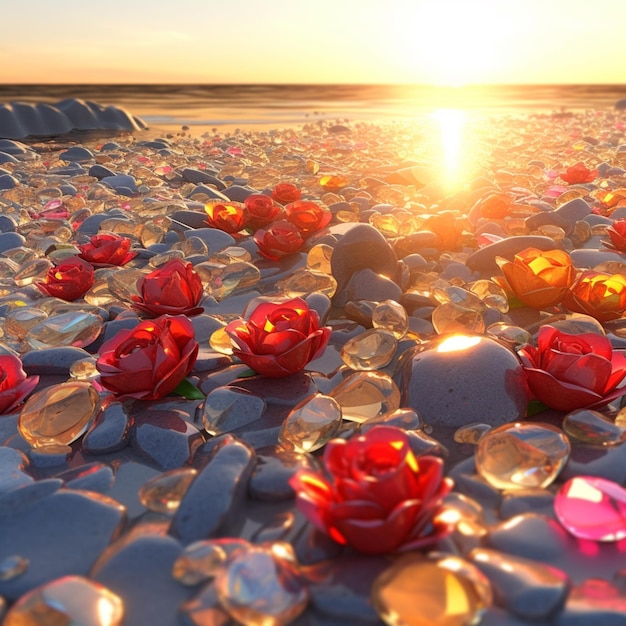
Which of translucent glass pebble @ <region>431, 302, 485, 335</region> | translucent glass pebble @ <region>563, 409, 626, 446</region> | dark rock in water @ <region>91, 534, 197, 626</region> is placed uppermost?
translucent glass pebble @ <region>431, 302, 485, 335</region>

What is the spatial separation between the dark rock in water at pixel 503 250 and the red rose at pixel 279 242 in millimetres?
892

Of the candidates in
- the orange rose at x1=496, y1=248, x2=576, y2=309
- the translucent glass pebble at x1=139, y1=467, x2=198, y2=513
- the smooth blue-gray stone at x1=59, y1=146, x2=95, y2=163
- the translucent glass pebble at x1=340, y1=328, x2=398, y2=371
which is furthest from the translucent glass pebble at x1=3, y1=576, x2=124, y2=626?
the smooth blue-gray stone at x1=59, y1=146, x2=95, y2=163

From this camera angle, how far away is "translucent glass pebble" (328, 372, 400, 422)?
167 centimetres

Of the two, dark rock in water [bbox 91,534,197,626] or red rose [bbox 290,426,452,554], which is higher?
red rose [bbox 290,426,452,554]

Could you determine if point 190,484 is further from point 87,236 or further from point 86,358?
point 87,236

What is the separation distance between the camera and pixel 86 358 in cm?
208

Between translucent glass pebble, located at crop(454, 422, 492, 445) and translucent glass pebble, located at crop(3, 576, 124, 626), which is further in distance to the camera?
translucent glass pebble, located at crop(454, 422, 492, 445)

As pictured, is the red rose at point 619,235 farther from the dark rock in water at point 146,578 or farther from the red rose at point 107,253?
the dark rock in water at point 146,578

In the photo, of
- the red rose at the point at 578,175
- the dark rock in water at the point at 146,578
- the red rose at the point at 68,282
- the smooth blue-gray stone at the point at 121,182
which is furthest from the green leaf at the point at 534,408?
the smooth blue-gray stone at the point at 121,182

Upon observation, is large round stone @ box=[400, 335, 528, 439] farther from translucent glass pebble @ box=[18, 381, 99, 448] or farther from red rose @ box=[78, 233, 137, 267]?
red rose @ box=[78, 233, 137, 267]

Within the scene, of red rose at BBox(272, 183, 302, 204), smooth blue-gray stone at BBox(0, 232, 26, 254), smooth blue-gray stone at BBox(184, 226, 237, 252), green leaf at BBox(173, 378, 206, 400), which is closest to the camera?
green leaf at BBox(173, 378, 206, 400)

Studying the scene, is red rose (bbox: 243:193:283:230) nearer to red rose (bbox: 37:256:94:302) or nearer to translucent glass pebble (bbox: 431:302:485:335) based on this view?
red rose (bbox: 37:256:94:302)

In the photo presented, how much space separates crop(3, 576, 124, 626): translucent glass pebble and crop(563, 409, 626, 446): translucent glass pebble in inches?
44.4

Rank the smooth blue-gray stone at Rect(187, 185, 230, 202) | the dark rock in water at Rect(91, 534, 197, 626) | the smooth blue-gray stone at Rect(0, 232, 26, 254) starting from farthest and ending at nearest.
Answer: the smooth blue-gray stone at Rect(187, 185, 230, 202), the smooth blue-gray stone at Rect(0, 232, 26, 254), the dark rock in water at Rect(91, 534, 197, 626)
